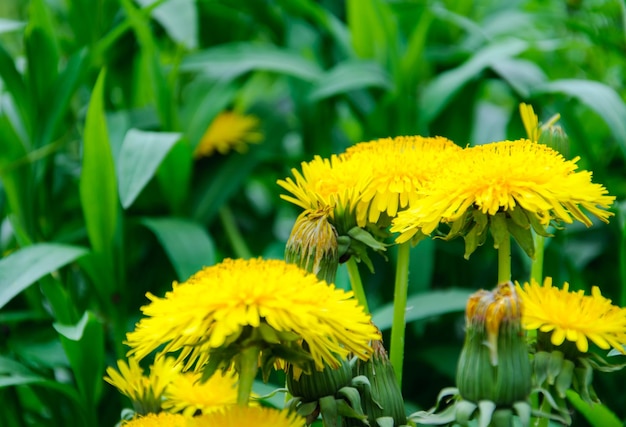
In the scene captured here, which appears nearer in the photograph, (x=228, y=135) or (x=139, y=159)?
(x=139, y=159)

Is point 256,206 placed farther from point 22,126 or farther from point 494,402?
point 494,402

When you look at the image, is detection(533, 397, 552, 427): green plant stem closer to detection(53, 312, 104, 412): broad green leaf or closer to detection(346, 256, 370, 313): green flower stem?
detection(346, 256, 370, 313): green flower stem

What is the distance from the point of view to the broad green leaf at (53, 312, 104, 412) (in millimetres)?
846

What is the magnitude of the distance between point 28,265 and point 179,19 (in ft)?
1.72

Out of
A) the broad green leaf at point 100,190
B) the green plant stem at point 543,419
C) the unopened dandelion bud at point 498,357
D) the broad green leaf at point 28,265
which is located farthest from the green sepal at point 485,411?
the broad green leaf at point 100,190

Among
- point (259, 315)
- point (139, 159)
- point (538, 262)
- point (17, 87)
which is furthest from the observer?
point (17, 87)

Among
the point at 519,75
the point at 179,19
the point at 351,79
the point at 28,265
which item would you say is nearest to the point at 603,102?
the point at 519,75

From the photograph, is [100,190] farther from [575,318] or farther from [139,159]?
[575,318]

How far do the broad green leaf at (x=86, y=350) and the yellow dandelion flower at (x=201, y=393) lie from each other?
241 millimetres

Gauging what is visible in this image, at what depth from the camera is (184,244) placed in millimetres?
1071

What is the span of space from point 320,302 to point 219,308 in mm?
60

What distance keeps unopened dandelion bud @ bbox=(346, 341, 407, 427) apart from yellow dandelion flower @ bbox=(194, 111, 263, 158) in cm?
81

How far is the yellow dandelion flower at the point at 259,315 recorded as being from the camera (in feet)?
1.49

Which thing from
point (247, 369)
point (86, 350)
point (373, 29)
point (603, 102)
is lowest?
point (86, 350)
